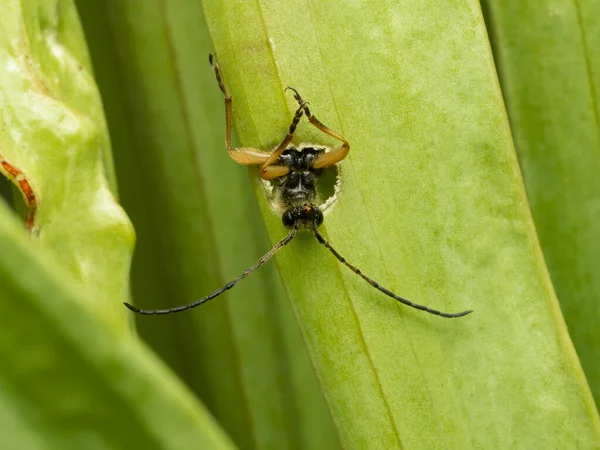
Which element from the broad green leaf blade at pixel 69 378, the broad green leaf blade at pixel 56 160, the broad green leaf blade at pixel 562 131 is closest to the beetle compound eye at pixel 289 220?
the broad green leaf blade at pixel 56 160

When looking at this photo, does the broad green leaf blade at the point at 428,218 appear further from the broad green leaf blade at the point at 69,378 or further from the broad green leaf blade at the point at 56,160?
the broad green leaf blade at the point at 69,378

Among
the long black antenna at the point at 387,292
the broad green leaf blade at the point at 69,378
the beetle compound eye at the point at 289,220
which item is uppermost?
the broad green leaf blade at the point at 69,378

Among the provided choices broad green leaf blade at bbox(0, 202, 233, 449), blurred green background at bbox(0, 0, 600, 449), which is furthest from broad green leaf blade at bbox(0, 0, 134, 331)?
broad green leaf blade at bbox(0, 202, 233, 449)

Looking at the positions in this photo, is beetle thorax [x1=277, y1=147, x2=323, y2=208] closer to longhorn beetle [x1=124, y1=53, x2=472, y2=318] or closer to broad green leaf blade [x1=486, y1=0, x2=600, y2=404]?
longhorn beetle [x1=124, y1=53, x2=472, y2=318]

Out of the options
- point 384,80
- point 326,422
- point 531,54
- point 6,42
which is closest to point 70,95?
point 6,42

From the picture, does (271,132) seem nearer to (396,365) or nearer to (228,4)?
(228,4)

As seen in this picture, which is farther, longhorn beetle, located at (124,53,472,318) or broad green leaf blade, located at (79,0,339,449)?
broad green leaf blade, located at (79,0,339,449)
